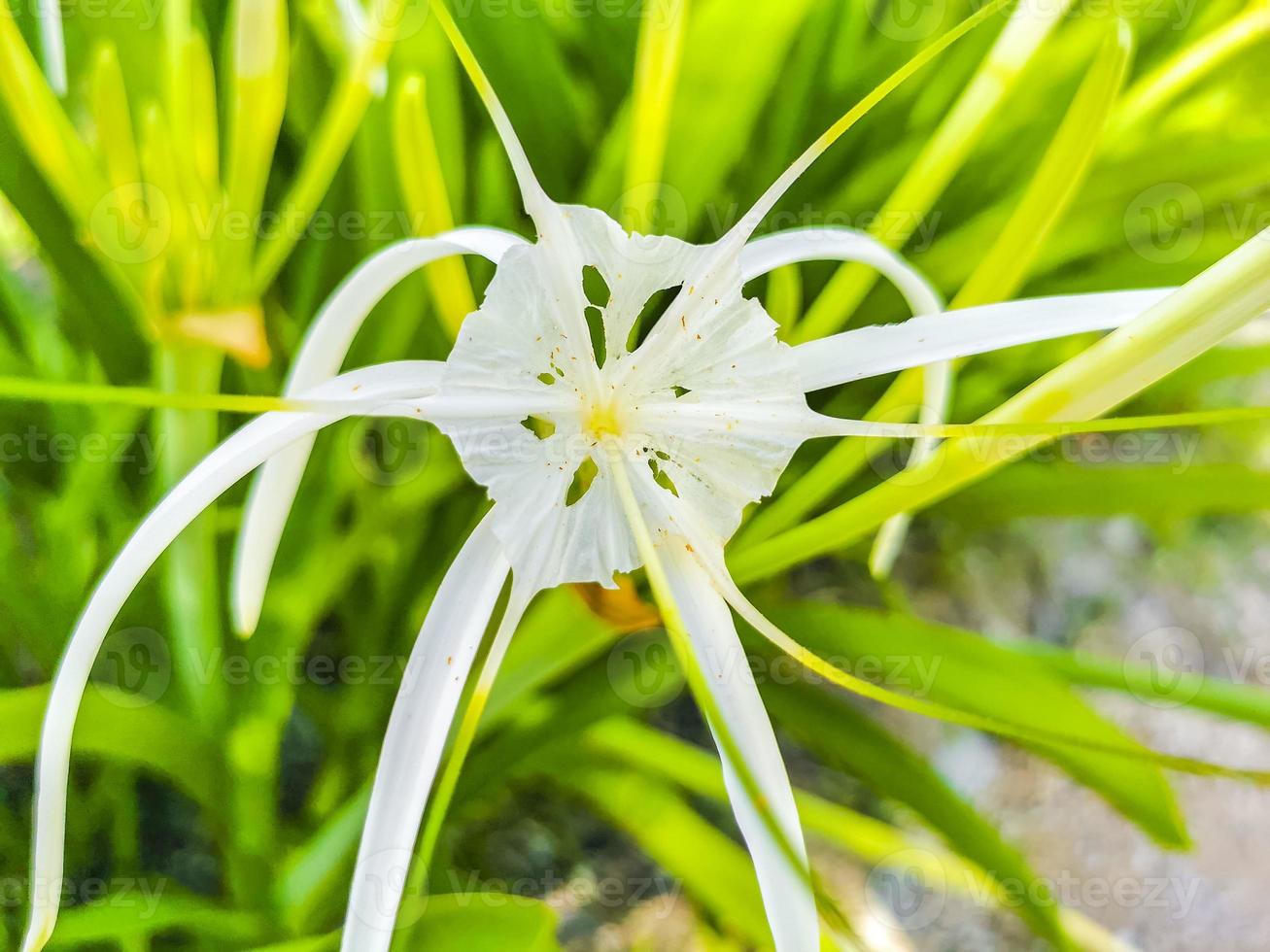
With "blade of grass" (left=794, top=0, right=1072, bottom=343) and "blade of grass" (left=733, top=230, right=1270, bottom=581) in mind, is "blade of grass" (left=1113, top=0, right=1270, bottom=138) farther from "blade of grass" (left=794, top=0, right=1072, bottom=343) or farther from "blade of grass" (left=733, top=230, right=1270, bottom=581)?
"blade of grass" (left=733, top=230, right=1270, bottom=581)

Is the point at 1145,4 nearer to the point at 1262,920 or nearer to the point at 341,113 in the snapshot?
the point at 341,113

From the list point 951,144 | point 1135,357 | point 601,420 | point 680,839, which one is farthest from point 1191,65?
point 680,839

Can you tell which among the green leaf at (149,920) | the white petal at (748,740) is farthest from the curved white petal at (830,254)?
the green leaf at (149,920)

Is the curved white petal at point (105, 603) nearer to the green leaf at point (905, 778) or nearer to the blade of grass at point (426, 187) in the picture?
the blade of grass at point (426, 187)

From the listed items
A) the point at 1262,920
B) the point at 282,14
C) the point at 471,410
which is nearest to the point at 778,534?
the point at 471,410

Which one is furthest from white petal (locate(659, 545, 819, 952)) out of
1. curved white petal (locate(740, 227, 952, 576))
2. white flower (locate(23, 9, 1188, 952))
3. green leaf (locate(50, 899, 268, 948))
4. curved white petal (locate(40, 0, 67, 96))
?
curved white petal (locate(40, 0, 67, 96))

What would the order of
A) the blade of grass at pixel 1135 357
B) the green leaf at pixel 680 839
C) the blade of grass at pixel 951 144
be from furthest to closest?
the green leaf at pixel 680 839, the blade of grass at pixel 951 144, the blade of grass at pixel 1135 357

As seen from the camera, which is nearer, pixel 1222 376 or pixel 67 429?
pixel 67 429
